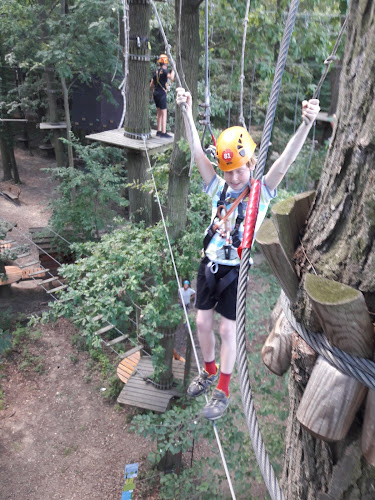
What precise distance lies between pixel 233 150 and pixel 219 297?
782mm

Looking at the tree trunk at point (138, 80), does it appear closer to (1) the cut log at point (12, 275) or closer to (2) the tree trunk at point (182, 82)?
(2) the tree trunk at point (182, 82)

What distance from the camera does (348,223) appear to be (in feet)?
3.40

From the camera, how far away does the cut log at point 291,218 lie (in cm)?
116

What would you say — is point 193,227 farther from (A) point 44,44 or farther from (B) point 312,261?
(A) point 44,44

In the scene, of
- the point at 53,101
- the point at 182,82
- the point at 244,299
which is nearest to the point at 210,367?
the point at 244,299

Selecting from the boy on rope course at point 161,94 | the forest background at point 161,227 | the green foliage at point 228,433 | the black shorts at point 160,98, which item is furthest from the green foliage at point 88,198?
the green foliage at point 228,433

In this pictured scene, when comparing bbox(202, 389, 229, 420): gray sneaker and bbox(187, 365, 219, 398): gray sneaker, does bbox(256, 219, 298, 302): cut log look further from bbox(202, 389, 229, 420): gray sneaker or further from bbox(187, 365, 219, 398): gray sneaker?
bbox(187, 365, 219, 398): gray sneaker

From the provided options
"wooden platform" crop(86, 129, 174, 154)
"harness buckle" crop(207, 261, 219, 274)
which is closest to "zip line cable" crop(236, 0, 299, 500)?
"harness buckle" crop(207, 261, 219, 274)

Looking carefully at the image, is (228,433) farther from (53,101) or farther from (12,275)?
(53,101)

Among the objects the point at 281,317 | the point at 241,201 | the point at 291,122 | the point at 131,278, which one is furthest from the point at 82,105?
the point at 281,317

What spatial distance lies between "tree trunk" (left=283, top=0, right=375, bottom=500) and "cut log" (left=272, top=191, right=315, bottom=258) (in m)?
0.04

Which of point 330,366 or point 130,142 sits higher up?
point 330,366

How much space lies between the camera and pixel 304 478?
120 centimetres

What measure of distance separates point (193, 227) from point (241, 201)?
8.42 ft
